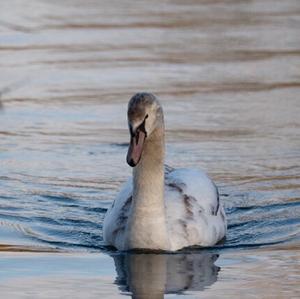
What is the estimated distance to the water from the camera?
12016 millimetres

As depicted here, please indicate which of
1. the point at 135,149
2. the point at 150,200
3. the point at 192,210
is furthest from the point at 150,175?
the point at 135,149

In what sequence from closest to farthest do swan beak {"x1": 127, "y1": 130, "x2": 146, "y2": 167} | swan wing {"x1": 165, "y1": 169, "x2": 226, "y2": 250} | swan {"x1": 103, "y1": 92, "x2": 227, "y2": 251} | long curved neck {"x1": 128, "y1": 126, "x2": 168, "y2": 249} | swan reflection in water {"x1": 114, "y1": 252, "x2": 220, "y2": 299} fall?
swan reflection in water {"x1": 114, "y1": 252, "x2": 220, "y2": 299}, swan beak {"x1": 127, "y1": 130, "x2": 146, "y2": 167}, swan {"x1": 103, "y1": 92, "x2": 227, "y2": 251}, long curved neck {"x1": 128, "y1": 126, "x2": 168, "y2": 249}, swan wing {"x1": 165, "y1": 169, "x2": 226, "y2": 250}

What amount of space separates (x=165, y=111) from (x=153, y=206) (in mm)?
6029

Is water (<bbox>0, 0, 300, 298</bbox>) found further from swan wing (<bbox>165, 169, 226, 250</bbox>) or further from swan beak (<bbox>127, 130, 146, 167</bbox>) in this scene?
swan beak (<bbox>127, 130, 146, 167</bbox>)

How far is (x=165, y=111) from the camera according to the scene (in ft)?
55.6

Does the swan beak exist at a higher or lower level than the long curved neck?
higher

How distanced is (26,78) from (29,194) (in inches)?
237

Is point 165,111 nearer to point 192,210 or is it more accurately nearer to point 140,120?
point 192,210

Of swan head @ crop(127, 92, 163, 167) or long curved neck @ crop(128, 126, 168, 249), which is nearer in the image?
swan head @ crop(127, 92, 163, 167)

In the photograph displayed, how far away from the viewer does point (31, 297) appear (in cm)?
893

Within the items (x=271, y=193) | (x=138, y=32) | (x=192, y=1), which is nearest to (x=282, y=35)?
(x=138, y=32)

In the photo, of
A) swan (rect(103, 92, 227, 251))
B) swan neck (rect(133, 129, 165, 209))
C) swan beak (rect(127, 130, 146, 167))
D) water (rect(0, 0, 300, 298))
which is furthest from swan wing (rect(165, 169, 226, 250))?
swan beak (rect(127, 130, 146, 167))

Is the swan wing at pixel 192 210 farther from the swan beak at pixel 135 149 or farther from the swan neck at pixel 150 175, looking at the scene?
the swan beak at pixel 135 149

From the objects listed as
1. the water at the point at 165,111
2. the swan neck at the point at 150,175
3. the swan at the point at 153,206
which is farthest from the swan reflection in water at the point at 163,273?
the swan neck at the point at 150,175
